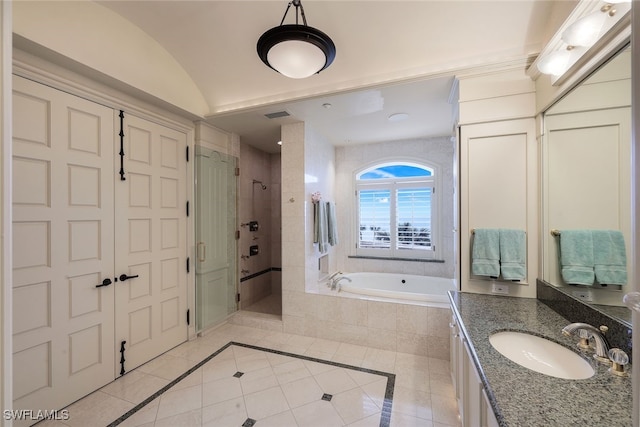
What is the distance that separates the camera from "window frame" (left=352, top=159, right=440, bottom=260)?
392 centimetres

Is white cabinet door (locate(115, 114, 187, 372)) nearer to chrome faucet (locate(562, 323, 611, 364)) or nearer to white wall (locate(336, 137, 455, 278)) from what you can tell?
white wall (locate(336, 137, 455, 278))

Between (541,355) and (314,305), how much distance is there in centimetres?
218

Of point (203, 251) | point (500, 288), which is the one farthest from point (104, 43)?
point (500, 288)

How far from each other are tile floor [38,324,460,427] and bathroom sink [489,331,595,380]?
85 centimetres

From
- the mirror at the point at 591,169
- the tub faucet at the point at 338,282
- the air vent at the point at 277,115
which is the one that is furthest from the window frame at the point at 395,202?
the mirror at the point at 591,169

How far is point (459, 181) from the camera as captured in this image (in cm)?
214

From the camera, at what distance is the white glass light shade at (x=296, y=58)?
152 cm

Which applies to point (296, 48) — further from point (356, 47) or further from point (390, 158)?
point (390, 158)

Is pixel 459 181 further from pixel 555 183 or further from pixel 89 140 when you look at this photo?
pixel 89 140

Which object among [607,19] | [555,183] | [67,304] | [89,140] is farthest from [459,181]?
[67,304]

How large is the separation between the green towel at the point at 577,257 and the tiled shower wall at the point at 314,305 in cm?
123

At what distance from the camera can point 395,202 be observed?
415cm

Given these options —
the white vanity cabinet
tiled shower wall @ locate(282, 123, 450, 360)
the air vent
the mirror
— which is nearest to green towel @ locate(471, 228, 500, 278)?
the mirror

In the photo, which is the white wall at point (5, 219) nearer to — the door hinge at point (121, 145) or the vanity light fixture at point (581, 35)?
the door hinge at point (121, 145)
